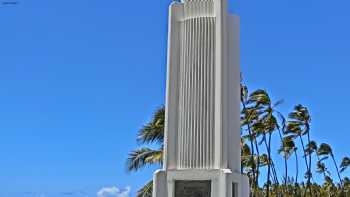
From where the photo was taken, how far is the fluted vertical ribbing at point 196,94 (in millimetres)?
15586

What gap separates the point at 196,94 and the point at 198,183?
2844 millimetres

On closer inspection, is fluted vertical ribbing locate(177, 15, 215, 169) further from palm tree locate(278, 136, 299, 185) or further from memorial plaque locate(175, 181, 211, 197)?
palm tree locate(278, 136, 299, 185)

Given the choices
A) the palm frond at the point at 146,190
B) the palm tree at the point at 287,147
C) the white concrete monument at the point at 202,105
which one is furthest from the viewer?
the palm tree at the point at 287,147

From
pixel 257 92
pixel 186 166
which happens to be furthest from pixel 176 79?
pixel 257 92

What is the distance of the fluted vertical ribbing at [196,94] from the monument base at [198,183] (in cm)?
39

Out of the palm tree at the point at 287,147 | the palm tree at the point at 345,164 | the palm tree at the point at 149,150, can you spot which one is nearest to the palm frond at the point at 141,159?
the palm tree at the point at 149,150

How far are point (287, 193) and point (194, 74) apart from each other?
92.7 ft

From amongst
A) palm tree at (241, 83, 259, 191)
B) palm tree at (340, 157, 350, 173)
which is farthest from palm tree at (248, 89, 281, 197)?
palm tree at (340, 157, 350, 173)

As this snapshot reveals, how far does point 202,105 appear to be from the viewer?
52.0 ft

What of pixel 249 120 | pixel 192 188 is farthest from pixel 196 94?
pixel 249 120

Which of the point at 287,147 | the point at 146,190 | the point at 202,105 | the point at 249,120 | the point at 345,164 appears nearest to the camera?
the point at 202,105

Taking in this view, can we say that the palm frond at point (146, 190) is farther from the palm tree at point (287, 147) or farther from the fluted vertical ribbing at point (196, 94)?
the palm tree at point (287, 147)

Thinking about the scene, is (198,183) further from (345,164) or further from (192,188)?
(345,164)

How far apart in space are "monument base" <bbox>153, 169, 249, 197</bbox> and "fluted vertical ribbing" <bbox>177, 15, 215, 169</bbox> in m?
0.39
